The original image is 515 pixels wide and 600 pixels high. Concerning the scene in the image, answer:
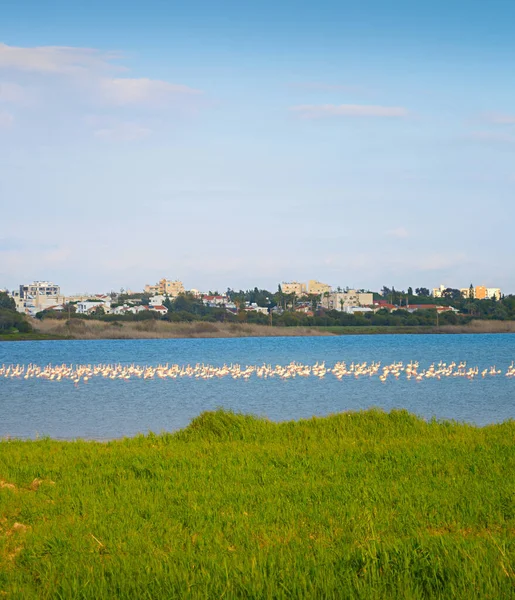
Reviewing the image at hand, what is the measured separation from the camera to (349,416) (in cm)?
1603

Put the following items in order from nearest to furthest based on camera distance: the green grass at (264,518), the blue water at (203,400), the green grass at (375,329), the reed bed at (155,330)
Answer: the green grass at (264,518)
the blue water at (203,400)
the reed bed at (155,330)
the green grass at (375,329)

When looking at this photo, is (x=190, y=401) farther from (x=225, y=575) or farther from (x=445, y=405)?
(x=225, y=575)

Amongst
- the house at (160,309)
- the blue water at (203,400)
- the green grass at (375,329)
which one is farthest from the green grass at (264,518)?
the house at (160,309)

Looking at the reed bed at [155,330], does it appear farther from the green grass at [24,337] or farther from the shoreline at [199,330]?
the green grass at [24,337]

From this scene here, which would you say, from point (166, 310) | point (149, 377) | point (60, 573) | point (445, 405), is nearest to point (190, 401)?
point (445, 405)

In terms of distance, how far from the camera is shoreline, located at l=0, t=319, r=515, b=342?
131 m

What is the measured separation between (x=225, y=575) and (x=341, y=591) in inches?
36.7

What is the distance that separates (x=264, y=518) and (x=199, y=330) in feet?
448

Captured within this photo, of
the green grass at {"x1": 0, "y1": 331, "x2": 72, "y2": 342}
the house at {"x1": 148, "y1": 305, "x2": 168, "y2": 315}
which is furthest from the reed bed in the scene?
the house at {"x1": 148, "y1": 305, "x2": 168, "y2": 315}

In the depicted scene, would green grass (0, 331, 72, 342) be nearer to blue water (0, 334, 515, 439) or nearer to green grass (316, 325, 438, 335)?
green grass (316, 325, 438, 335)

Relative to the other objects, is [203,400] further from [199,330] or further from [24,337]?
[199,330]

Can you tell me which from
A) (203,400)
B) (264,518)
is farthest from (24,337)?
(264,518)

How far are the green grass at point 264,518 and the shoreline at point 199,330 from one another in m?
118

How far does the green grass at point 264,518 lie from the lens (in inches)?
237
